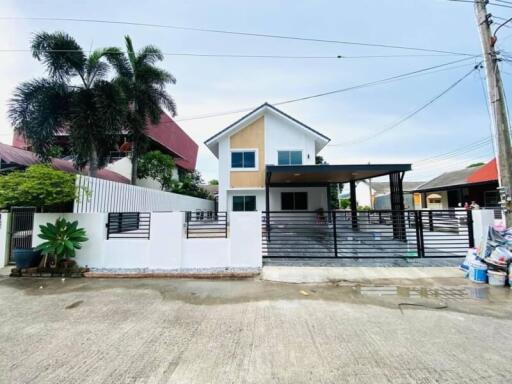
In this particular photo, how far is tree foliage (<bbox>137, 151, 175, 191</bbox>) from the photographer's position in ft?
62.0

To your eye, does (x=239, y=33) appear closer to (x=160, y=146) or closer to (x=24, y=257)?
(x=24, y=257)

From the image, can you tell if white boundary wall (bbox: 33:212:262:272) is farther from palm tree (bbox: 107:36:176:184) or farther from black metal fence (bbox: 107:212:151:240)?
palm tree (bbox: 107:36:176:184)

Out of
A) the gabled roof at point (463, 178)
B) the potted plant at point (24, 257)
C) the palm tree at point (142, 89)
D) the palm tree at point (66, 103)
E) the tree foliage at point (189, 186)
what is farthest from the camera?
the tree foliage at point (189, 186)

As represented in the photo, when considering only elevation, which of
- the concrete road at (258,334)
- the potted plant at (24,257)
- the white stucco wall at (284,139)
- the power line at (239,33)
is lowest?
the concrete road at (258,334)

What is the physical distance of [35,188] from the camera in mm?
5926

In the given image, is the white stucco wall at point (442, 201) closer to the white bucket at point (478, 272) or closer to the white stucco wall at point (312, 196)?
the white stucco wall at point (312, 196)

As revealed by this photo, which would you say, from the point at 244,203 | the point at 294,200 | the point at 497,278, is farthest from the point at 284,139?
the point at 497,278

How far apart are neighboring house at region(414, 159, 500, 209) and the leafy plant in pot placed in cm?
2100

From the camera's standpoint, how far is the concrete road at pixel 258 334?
2547 mm

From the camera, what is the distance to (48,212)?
6.84 m

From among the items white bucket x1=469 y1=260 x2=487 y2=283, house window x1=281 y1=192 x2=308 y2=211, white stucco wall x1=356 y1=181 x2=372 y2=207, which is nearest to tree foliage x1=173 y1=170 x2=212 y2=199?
house window x1=281 y1=192 x2=308 y2=211

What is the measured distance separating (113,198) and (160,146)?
1605 centimetres

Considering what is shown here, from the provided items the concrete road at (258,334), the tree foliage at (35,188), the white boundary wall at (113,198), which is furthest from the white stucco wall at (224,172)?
the concrete road at (258,334)

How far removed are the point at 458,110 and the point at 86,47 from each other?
21.4m
